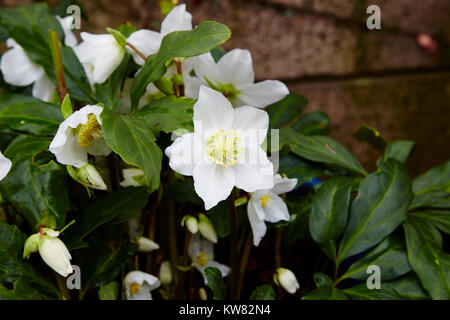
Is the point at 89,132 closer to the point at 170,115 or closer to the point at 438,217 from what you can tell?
the point at 170,115

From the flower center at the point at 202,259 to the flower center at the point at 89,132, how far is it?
0.23 metres

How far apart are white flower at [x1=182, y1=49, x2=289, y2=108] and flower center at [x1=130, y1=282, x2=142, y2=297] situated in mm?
245

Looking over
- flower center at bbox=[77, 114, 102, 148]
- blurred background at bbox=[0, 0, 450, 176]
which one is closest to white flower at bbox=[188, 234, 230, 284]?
flower center at bbox=[77, 114, 102, 148]

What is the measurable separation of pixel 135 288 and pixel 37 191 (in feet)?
0.59

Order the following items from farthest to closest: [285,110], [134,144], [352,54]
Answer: [352,54] → [285,110] → [134,144]

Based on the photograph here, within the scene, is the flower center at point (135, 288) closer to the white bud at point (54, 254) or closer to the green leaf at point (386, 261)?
the white bud at point (54, 254)

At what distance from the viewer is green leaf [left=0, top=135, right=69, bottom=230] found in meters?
0.46

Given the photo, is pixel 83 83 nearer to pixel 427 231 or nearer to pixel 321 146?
pixel 321 146

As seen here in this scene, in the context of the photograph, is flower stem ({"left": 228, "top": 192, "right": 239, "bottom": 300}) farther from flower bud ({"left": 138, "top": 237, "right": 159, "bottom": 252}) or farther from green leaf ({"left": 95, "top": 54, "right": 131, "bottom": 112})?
green leaf ({"left": 95, "top": 54, "right": 131, "bottom": 112})

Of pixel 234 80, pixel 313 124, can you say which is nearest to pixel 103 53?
pixel 234 80

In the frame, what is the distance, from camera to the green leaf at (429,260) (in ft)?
1.74

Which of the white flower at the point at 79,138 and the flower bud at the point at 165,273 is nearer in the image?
the white flower at the point at 79,138

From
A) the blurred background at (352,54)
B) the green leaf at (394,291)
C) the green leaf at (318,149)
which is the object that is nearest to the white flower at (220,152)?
the green leaf at (318,149)

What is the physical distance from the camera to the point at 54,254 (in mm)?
429
